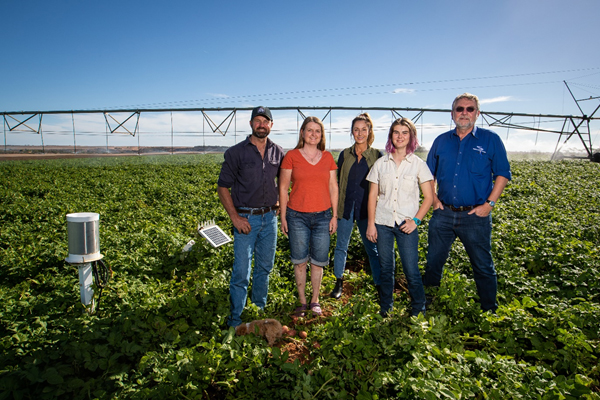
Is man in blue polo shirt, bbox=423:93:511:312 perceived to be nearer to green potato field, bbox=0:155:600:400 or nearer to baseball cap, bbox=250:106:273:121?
green potato field, bbox=0:155:600:400

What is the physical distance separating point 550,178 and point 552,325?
13.1 metres

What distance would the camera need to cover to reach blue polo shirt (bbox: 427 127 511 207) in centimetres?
318

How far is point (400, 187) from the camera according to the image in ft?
10.3

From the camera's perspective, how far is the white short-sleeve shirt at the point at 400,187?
3.10 m

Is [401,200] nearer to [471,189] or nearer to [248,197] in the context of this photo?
[471,189]

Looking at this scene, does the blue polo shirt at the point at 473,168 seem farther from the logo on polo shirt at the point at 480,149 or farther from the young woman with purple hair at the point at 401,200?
the young woman with purple hair at the point at 401,200

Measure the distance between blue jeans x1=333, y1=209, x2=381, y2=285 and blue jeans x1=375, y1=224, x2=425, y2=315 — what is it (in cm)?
38

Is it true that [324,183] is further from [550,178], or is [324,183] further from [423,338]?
[550,178]

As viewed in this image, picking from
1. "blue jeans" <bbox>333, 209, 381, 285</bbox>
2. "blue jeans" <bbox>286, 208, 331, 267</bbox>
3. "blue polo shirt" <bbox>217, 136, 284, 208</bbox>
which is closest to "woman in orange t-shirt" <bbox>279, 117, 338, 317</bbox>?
"blue jeans" <bbox>286, 208, 331, 267</bbox>

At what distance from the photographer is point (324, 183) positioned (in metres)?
3.29

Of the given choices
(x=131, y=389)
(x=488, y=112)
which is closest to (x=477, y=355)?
(x=131, y=389)

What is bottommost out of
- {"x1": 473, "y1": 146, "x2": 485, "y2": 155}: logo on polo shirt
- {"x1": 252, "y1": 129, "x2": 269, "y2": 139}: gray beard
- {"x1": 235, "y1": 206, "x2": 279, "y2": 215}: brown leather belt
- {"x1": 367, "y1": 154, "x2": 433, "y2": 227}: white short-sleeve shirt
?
{"x1": 235, "y1": 206, "x2": 279, "y2": 215}: brown leather belt

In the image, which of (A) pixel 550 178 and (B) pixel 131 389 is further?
(A) pixel 550 178

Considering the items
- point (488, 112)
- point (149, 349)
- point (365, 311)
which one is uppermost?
point (488, 112)
